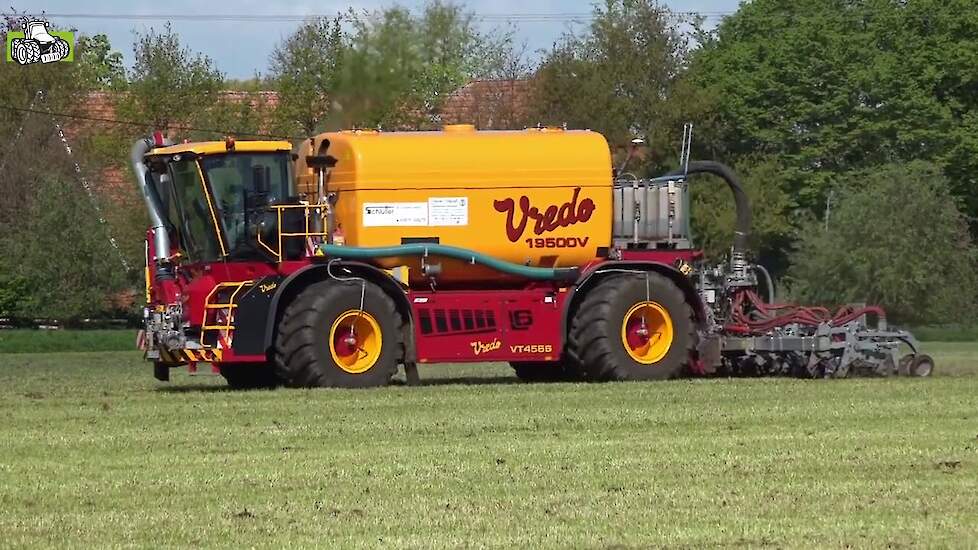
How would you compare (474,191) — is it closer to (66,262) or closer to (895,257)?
(66,262)

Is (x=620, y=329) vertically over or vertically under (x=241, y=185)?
under

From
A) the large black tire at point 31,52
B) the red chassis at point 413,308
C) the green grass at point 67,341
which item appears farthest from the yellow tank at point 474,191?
the large black tire at point 31,52

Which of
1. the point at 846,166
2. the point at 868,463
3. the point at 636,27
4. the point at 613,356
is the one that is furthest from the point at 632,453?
the point at 846,166

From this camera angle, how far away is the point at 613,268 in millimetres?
21984

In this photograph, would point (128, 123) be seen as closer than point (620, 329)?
No

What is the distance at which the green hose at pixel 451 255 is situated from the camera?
20953 millimetres

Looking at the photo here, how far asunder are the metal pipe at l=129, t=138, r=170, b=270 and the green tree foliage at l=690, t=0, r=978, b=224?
117ft

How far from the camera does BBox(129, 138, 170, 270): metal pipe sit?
21547mm

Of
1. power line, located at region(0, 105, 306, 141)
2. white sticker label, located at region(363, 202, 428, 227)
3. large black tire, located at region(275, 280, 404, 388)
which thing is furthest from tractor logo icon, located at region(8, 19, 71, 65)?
large black tire, located at region(275, 280, 404, 388)

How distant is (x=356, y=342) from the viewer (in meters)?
20.8

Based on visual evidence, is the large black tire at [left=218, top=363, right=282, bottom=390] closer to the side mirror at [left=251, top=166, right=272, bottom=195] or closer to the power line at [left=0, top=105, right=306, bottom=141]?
the side mirror at [left=251, top=166, right=272, bottom=195]

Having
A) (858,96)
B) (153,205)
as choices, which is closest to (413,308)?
(153,205)

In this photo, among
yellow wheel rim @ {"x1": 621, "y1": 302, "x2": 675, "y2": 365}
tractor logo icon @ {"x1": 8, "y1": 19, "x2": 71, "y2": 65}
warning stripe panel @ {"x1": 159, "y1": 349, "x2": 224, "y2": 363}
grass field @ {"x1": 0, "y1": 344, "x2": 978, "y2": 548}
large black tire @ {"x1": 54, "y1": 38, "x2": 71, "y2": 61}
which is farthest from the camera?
large black tire @ {"x1": 54, "y1": 38, "x2": 71, "y2": 61}

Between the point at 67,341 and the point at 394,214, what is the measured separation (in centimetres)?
2135
